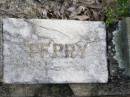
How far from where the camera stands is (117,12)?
255 cm

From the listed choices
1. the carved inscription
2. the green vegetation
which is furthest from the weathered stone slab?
the green vegetation

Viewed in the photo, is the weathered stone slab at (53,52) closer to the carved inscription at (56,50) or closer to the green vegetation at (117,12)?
the carved inscription at (56,50)

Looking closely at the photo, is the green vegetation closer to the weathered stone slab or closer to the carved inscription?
the weathered stone slab

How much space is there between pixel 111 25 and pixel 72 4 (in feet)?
1.06

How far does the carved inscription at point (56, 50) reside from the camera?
2.29 metres

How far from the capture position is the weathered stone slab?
2.25m

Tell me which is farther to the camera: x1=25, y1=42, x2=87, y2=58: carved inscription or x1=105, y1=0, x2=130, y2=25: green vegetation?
x1=105, y1=0, x2=130, y2=25: green vegetation

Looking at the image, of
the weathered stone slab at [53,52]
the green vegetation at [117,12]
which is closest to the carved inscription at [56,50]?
the weathered stone slab at [53,52]

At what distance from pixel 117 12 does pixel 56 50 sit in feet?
1.85

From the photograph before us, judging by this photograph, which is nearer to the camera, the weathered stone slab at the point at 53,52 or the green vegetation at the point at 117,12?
the weathered stone slab at the point at 53,52

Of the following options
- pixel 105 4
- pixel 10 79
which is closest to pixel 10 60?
pixel 10 79

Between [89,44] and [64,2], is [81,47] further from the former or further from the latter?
[64,2]

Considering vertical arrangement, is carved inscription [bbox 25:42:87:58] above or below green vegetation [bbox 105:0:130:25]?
below

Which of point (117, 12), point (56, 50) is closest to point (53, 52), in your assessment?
point (56, 50)
